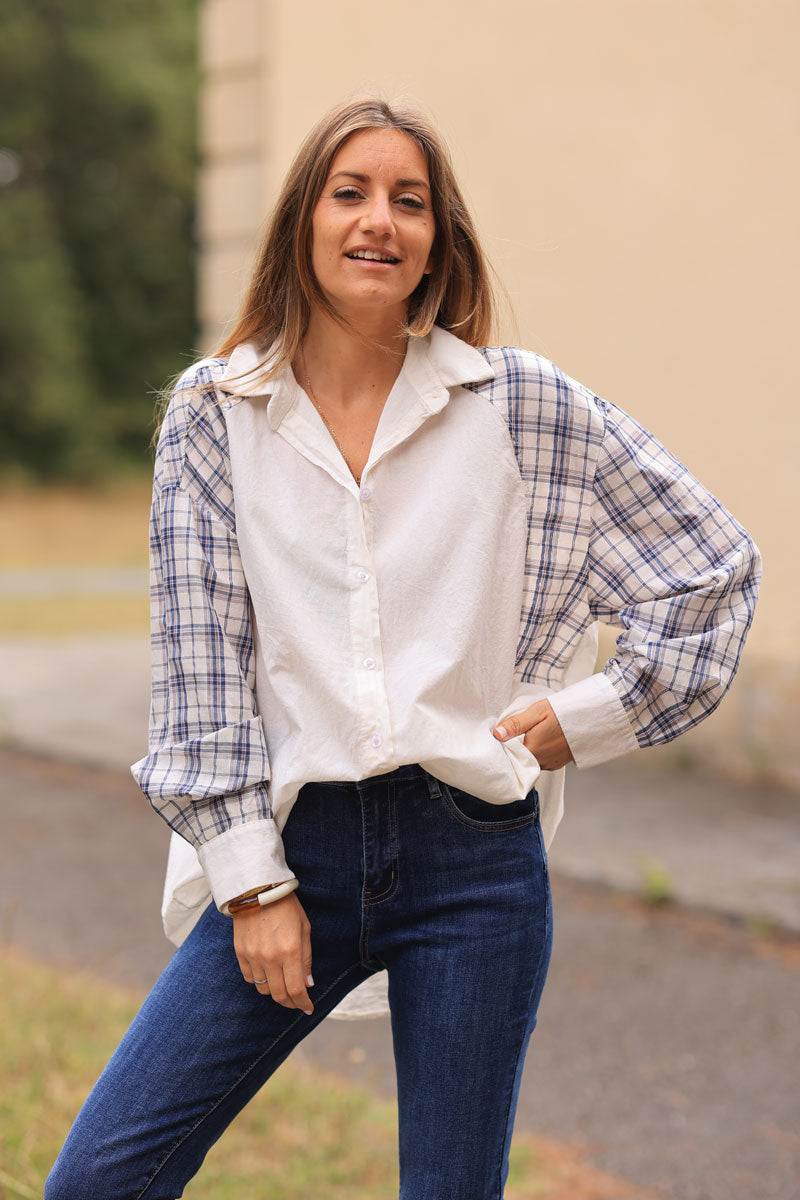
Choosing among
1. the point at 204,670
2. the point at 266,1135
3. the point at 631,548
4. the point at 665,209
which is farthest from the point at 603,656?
the point at 204,670

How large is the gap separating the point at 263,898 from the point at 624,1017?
2598 millimetres

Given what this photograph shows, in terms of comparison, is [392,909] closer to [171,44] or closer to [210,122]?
[210,122]

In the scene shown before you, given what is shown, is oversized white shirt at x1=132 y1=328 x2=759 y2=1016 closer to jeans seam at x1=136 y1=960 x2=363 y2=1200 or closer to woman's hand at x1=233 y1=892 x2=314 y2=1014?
woman's hand at x1=233 y1=892 x2=314 y2=1014

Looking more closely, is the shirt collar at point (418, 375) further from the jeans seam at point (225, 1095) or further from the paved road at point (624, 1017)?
the paved road at point (624, 1017)

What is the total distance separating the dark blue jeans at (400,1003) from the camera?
1.69 meters

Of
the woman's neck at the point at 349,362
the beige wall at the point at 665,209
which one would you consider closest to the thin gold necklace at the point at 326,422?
the woman's neck at the point at 349,362

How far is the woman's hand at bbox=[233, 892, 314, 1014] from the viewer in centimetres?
171

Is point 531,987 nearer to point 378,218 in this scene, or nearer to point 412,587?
point 412,587

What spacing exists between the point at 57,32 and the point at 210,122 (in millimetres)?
23053

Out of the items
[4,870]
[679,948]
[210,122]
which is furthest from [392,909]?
[210,122]

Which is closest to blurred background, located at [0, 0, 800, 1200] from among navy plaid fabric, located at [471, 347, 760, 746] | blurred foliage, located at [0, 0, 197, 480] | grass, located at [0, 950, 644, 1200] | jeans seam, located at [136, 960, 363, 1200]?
grass, located at [0, 950, 644, 1200]

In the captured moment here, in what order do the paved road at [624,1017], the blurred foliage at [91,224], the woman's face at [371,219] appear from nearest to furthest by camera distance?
the woman's face at [371,219]
the paved road at [624,1017]
the blurred foliage at [91,224]

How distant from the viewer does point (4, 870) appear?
17.5 ft

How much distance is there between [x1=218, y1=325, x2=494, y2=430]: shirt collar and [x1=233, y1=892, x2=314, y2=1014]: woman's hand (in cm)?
64
